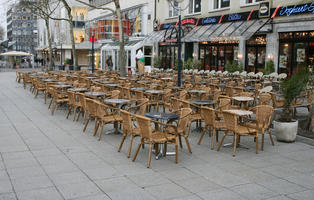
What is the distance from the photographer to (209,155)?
7.40 metres

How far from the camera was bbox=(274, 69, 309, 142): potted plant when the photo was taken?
8.45 m

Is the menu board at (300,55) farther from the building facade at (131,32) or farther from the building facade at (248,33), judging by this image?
the building facade at (131,32)

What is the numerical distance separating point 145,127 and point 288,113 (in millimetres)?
4204

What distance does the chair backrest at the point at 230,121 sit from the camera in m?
7.42

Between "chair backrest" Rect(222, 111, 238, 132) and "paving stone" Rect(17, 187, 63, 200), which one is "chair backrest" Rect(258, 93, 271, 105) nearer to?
"chair backrest" Rect(222, 111, 238, 132)

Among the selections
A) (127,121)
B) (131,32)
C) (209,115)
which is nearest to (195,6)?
(131,32)

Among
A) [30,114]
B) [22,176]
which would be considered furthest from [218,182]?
[30,114]

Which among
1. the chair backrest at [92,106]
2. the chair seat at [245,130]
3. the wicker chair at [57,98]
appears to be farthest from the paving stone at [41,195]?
the wicker chair at [57,98]

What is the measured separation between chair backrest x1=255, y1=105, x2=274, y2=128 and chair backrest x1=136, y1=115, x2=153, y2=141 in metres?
2.77

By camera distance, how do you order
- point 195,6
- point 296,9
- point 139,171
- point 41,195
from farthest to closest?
point 195,6 → point 296,9 → point 139,171 → point 41,195

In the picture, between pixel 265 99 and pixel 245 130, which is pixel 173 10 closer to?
pixel 265 99

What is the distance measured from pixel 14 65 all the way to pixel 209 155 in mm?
49606

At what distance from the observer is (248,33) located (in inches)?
828

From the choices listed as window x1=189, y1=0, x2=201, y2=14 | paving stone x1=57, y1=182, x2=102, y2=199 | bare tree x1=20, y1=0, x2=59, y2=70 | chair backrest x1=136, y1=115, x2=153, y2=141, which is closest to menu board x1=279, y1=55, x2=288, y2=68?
window x1=189, y1=0, x2=201, y2=14
